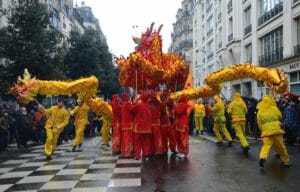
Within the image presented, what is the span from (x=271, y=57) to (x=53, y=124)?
21547 mm

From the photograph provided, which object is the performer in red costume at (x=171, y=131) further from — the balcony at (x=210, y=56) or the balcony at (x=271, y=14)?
the balcony at (x=210, y=56)

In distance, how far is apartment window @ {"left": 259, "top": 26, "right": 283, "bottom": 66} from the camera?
3126 centimetres

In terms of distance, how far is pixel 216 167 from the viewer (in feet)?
38.4

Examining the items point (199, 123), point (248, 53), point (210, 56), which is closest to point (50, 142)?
point (199, 123)

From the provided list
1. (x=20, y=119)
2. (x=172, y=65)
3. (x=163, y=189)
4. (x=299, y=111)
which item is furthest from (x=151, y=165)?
→ (x=20, y=119)

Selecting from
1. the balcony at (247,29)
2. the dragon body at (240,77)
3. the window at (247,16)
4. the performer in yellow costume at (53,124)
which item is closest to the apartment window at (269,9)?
the balcony at (247,29)

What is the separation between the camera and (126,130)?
14.4 m

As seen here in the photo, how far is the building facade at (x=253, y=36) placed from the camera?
28.4 metres

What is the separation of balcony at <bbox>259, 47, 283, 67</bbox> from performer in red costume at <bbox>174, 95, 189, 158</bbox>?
58.6ft

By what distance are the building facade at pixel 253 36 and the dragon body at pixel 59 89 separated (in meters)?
9.75

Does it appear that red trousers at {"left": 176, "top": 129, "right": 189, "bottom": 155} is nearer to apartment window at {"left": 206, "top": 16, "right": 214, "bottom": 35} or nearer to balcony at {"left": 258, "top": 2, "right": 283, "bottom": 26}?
balcony at {"left": 258, "top": 2, "right": 283, "bottom": 26}

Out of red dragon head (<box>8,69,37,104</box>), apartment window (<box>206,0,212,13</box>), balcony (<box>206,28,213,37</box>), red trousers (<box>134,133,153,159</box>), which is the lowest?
red trousers (<box>134,133,153,159</box>)

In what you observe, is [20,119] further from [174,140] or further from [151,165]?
[151,165]

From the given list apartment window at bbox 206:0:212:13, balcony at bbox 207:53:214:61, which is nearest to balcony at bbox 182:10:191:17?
apartment window at bbox 206:0:212:13
